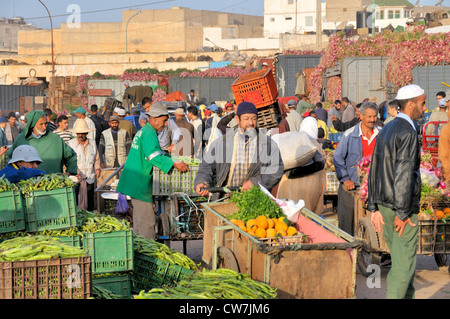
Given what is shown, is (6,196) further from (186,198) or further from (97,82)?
(97,82)

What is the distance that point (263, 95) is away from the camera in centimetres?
1467

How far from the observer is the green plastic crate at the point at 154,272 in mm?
7012

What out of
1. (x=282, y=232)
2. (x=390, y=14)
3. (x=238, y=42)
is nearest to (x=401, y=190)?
(x=282, y=232)

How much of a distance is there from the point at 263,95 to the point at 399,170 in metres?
8.89

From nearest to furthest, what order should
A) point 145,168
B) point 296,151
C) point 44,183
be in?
point 44,183
point 145,168
point 296,151

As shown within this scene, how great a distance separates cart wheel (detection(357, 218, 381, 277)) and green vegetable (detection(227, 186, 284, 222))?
1952 mm

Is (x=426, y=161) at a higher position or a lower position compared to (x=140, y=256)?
higher

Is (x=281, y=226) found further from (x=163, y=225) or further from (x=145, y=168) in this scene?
(x=163, y=225)

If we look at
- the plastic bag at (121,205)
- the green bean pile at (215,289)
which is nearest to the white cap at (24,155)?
the plastic bag at (121,205)

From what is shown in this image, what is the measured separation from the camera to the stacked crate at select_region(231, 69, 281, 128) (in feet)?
47.6

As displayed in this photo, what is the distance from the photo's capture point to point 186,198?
9.12 metres

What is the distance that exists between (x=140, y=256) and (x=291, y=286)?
179 centimetres

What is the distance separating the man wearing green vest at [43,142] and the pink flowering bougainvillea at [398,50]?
2161 cm
